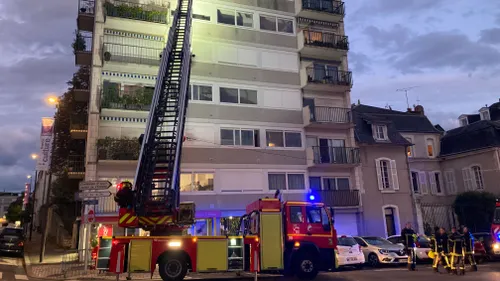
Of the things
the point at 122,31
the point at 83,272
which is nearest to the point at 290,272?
the point at 83,272

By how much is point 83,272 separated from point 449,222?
94.6 feet

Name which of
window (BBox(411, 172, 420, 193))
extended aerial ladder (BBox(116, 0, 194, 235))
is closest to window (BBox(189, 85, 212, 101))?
extended aerial ladder (BBox(116, 0, 194, 235))

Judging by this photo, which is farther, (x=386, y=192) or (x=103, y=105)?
(x=386, y=192)

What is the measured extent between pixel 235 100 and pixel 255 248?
47.1 ft

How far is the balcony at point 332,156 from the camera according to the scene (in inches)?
1013

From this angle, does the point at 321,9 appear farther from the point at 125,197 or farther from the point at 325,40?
the point at 125,197

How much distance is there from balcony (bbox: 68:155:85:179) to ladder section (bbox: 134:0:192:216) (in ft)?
33.0

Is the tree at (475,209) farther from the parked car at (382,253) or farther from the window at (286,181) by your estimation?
the parked car at (382,253)

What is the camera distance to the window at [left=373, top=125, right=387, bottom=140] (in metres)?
29.4

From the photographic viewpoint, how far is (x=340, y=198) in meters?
25.8

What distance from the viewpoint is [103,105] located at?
22.4m

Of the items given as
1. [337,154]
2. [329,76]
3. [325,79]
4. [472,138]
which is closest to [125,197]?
[337,154]

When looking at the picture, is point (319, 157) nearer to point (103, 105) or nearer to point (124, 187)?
point (103, 105)

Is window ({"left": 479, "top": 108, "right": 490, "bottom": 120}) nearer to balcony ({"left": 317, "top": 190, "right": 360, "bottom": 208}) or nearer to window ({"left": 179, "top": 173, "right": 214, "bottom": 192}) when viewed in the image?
balcony ({"left": 317, "top": 190, "right": 360, "bottom": 208})
